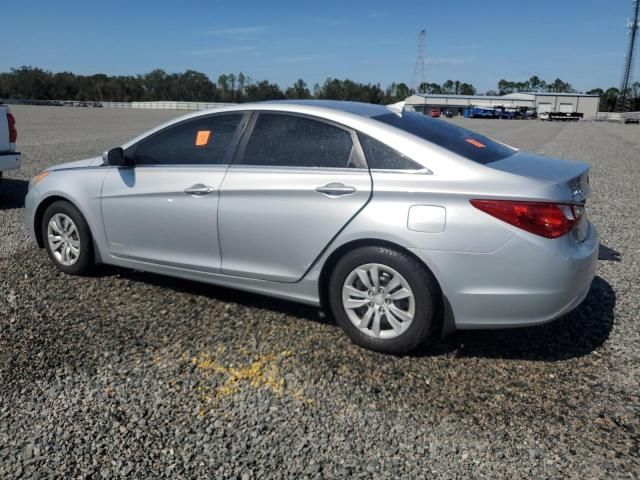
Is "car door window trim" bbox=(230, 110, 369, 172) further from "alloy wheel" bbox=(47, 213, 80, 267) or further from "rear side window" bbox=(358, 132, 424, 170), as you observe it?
"alloy wheel" bbox=(47, 213, 80, 267)

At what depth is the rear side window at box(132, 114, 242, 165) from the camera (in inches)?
175

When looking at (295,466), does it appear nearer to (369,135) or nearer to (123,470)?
(123,470)

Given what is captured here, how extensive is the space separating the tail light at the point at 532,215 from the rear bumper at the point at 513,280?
65 mm

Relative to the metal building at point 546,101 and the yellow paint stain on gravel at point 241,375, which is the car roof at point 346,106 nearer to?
the yellow paint stain on gravel at point 241,375

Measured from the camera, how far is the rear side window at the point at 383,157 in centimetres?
373

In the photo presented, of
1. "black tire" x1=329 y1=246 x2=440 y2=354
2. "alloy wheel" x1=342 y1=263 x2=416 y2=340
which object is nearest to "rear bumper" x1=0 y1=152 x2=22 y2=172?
"black tire" x1=329 y1=246 x2=440 y2=354

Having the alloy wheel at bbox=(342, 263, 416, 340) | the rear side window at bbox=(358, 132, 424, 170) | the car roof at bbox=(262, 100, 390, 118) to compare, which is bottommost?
the alloy wheel at bbox=(342, 263, 416, 340)

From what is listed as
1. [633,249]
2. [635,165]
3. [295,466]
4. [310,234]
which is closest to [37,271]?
[310,234]

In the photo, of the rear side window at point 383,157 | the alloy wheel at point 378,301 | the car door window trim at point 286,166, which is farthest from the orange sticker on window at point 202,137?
the alloy wheel at point 378,301

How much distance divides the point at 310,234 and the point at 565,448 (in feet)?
6.28

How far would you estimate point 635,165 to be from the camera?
16188mm

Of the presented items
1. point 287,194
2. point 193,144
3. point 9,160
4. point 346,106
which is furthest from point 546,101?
point 287,194

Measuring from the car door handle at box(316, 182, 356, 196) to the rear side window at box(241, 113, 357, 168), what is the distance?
163 millimetres

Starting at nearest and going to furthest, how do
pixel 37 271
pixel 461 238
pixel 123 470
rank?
pixel 123 470 < pixel 461 238 < pixel 37 271
